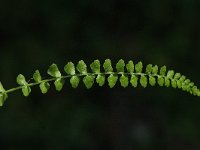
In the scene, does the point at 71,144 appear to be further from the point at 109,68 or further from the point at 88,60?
the point at 109,68

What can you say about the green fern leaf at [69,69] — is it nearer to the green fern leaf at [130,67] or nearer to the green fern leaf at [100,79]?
the green fern leaf at [100,79]

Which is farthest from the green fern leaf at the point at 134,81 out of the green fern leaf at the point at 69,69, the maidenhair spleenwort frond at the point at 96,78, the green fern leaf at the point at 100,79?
the green fern leaf at the point at 69,69

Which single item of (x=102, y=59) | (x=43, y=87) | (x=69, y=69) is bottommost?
(x=43, y=87)

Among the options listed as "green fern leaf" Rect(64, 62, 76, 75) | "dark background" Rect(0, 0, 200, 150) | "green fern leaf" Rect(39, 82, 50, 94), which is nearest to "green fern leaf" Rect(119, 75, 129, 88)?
"green fern leaf" Rect(64, 62, 76, 75)

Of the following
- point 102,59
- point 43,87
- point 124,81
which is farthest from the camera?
point 102,59

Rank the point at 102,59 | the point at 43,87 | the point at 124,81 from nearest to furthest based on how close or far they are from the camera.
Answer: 1. the point at 43,87
2. the point at 124,81
3. the point at 102,59

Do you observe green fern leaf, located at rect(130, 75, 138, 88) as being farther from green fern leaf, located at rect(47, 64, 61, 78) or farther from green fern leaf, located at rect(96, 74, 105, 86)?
green fern leaf, located at rect(47, 64, 61, 78)

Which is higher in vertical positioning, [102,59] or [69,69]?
[102,59]

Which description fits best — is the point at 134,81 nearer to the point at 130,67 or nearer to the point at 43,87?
the point at 130,67

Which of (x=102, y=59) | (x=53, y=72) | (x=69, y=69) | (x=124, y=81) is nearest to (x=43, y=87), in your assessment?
(x=53, y=72)
